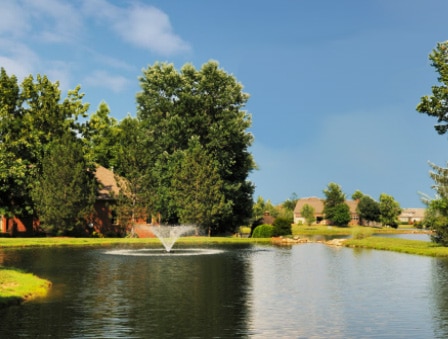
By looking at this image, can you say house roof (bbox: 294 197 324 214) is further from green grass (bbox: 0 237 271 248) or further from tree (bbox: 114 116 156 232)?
green grass (bbox: 0 237 271 248)

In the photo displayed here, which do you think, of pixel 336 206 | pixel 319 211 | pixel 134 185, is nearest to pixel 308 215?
pixel 336 206

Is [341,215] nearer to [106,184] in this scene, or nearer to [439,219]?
[106,184]

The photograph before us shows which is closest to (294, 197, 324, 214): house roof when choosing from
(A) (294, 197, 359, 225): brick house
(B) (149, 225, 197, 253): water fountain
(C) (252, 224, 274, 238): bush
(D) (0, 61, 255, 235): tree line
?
(A) (294, 197, 359, 225): brick house

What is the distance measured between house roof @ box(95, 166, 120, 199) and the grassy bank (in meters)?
42.6

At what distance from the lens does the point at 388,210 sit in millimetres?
140250

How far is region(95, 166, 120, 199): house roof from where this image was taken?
68.6 meters

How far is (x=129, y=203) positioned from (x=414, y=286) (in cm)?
4676

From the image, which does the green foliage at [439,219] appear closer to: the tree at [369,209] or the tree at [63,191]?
the tree at [63,191]

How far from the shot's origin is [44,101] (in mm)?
66562

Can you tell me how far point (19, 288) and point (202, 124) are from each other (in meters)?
52.9

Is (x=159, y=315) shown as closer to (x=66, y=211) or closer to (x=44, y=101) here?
(x=66, y=211)

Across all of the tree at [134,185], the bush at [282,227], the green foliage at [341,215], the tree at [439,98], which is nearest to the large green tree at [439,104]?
the tree at [439,98]

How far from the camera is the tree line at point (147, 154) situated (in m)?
61.9

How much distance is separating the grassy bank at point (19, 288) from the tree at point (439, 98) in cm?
4635
